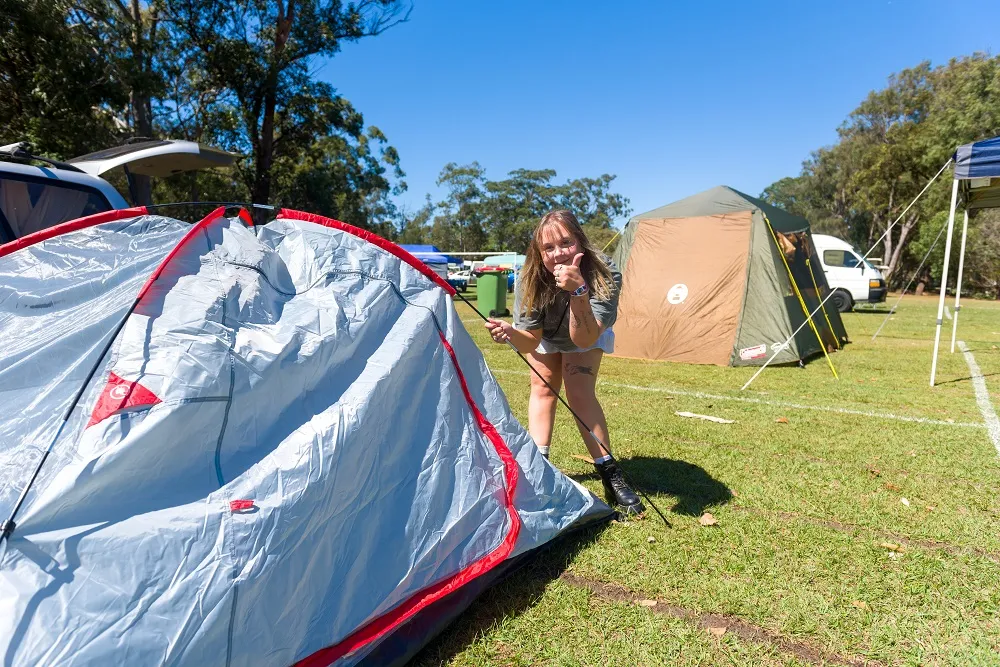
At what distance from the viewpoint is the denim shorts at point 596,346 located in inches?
130

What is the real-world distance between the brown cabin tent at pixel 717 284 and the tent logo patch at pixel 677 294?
0.01m

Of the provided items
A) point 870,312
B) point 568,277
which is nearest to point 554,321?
point 568,277

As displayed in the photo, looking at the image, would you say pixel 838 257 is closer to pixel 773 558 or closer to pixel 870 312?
pixel 870 312

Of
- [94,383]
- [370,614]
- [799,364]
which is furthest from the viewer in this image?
[799,364]

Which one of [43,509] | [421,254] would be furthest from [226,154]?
[421,254]

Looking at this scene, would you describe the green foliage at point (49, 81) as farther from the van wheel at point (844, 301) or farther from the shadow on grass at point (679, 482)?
the van wheel at point (844, 301)

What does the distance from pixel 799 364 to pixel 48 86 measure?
14.4 m

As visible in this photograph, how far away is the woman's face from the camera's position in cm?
302

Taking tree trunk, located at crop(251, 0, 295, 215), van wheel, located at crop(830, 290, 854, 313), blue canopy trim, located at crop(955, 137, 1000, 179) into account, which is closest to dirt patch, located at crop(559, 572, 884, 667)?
blue canopy trim, located at crop(955, 137, 1000, 179)

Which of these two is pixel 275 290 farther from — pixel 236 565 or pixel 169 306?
pixel 236 565

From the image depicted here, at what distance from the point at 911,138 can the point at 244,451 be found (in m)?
37.5

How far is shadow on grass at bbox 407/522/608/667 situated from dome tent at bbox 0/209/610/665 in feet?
0.26

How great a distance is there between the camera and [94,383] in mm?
1883

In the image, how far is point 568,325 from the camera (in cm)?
333
